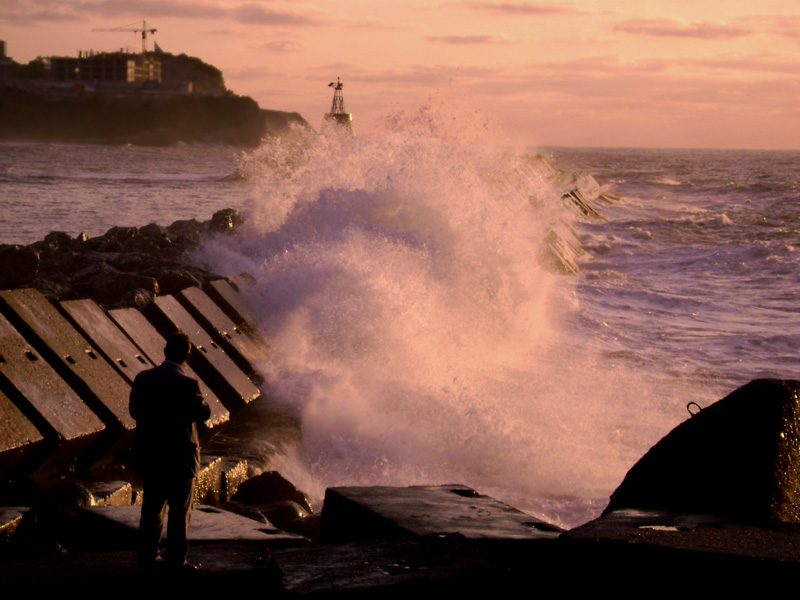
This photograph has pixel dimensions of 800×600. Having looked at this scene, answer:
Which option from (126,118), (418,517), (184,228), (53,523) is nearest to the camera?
(418,517)

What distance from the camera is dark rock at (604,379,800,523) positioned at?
11.9 feet

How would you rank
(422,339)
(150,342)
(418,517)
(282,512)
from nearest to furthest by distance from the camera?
(418,517) < (282,512) < (150,342) < (422,339)

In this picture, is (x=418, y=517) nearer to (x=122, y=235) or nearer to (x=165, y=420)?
(x=165, y=420)

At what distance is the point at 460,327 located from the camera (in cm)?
1052

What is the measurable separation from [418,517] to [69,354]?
7.78 ft

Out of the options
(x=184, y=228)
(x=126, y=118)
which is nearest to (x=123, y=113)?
(x=126, y=118)

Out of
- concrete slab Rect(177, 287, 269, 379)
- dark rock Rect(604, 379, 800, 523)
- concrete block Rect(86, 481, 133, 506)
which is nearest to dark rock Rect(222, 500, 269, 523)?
concrete block Rect(86, 481, 133, 506)

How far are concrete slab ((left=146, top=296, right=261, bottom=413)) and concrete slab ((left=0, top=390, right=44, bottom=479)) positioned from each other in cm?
241

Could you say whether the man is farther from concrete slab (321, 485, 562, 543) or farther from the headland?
the headland

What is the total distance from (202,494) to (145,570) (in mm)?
1956

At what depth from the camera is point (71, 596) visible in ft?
8.52

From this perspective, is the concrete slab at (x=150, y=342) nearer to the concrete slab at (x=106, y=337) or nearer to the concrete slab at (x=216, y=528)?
the concrete slab at (x=106, y=337)

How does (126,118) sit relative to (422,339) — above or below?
above

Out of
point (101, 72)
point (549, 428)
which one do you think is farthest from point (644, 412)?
point (101, 72)
